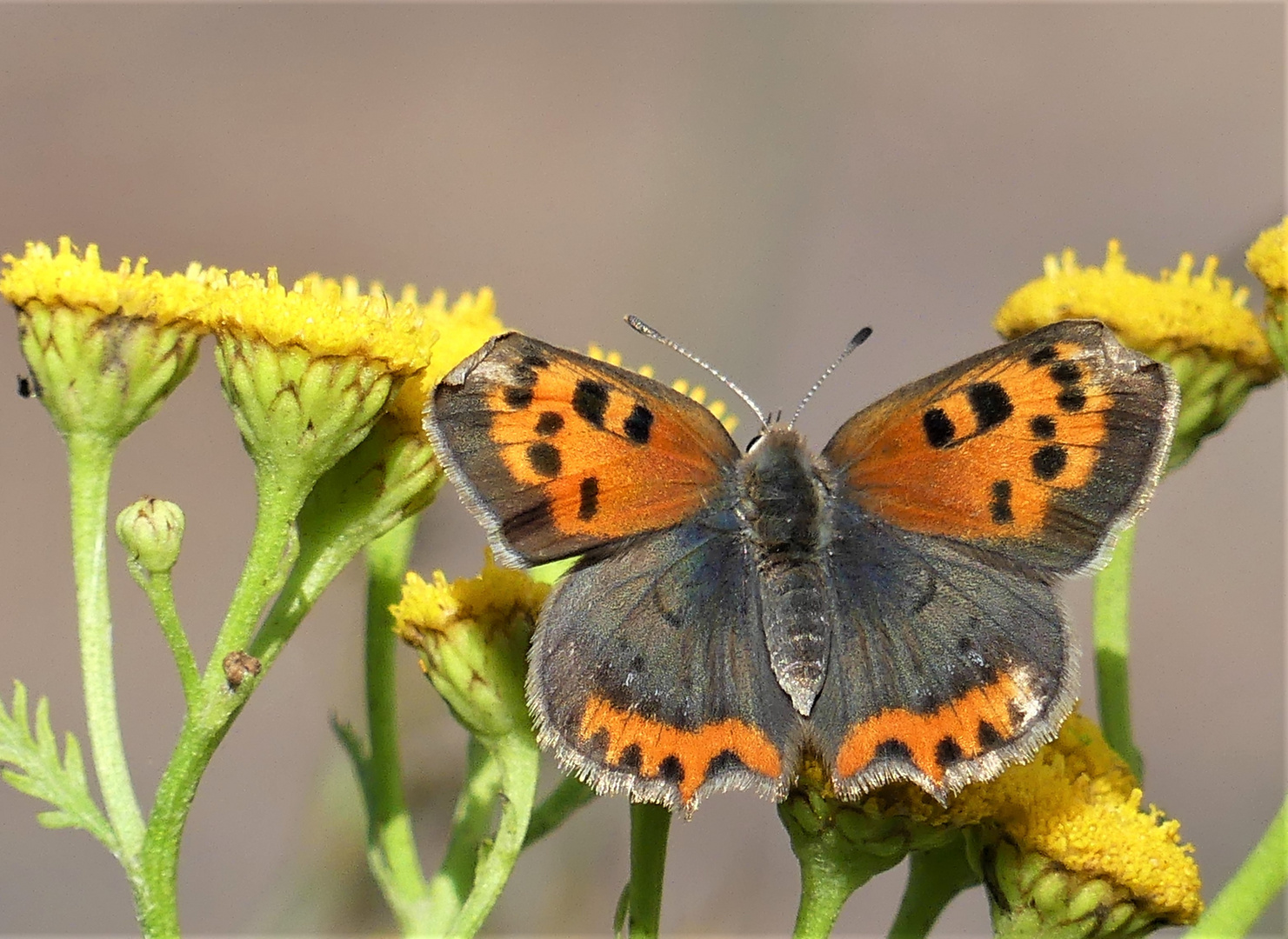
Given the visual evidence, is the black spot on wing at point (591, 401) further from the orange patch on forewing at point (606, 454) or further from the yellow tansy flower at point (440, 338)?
the yellow tansy flower at point (440, 338)

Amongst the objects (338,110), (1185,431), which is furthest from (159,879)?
(338,110)

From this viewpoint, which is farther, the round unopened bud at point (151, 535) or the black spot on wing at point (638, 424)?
the black spot on wing at point (638, 424)

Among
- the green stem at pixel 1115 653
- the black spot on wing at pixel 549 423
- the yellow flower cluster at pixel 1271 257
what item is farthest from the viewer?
the yellow flower cluster at pixel 1271 257

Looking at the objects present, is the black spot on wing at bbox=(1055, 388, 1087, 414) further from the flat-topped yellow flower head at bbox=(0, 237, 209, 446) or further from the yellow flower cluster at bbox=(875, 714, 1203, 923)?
the flat-topped yellow flower head at bbox=(0, 237, 209, 446)

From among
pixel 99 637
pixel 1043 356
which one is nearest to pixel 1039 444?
pixel 1043 356

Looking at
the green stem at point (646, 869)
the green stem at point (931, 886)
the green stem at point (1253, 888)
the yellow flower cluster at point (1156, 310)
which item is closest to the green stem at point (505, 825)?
the green stem at point (646, 869)

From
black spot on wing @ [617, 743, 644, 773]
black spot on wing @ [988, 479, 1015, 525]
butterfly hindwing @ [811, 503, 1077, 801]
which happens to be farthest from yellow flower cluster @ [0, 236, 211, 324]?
black spot on wing @ [988, 479, 1015, 525]
